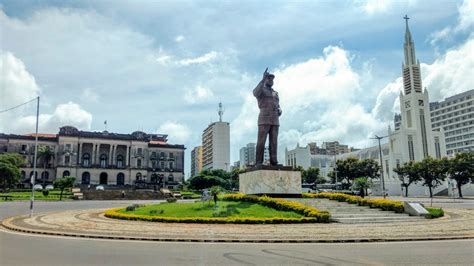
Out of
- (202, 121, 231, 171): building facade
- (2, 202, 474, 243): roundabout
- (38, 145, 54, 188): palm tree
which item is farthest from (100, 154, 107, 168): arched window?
(2, 202, 474, 243): roundabout

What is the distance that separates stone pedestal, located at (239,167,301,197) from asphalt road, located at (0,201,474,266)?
13.3 meters

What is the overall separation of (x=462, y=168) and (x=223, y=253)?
56.6m

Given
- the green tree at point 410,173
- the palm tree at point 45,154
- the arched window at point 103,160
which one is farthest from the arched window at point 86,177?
the green tree at point 410,173

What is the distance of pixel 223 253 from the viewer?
1044cm

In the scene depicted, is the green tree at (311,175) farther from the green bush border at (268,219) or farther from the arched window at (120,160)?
the green bush border at (268,219)

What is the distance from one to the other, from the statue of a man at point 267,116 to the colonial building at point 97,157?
77.8 metres

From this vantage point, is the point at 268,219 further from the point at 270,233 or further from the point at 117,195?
the point at 117,195

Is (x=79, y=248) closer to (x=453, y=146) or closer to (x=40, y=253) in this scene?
(x=40, y=253)

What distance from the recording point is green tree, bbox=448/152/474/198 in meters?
56.0

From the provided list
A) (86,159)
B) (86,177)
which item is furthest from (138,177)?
(86,159)

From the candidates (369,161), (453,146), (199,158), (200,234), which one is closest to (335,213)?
(200,234)

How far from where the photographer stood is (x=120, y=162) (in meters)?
101

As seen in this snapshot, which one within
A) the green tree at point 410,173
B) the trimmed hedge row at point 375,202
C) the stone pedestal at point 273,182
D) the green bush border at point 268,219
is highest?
the green tree at point 410,173

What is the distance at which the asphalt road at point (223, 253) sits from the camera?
9.10 meters
